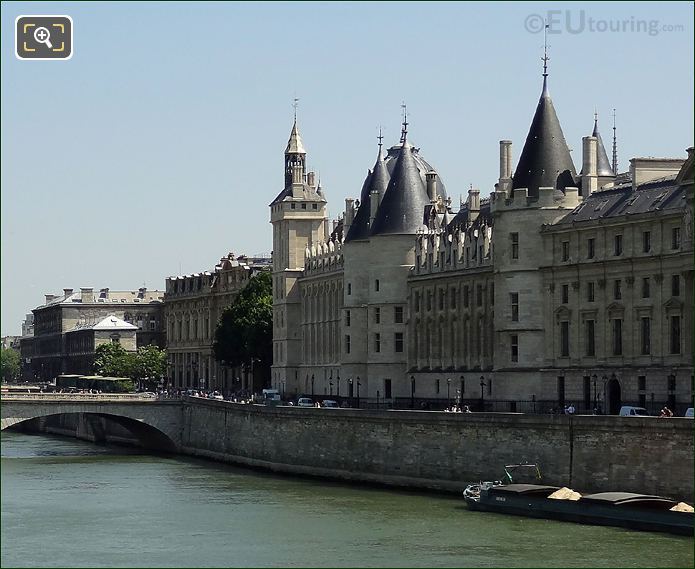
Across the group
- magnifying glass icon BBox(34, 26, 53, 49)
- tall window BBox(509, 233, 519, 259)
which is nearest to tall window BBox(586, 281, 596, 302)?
tall window BBox(509, 233, 519, 259)

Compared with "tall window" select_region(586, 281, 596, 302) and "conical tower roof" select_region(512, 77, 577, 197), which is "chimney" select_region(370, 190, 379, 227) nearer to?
"conical tower roof" select_region(512, 77, 577, 197)

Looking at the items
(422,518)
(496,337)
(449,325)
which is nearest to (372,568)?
(422,518)

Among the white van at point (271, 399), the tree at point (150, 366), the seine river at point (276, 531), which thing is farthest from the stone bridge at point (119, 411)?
the tree at point (150, 366)

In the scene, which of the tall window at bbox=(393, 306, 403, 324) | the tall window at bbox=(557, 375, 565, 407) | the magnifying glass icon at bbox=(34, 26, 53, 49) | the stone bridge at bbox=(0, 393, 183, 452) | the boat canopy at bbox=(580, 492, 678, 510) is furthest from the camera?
the stone bridge at bbox=(0, 393, 183, 452)

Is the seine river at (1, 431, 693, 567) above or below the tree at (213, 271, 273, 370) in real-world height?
below

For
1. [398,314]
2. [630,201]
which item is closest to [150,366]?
[398,314]

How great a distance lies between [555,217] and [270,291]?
59.3 metres

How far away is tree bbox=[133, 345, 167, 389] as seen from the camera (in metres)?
181

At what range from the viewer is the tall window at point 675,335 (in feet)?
268

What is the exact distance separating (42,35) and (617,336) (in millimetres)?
52894

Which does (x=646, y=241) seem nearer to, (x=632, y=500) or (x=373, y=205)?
(x=632, y=500)

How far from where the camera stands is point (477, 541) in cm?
6272

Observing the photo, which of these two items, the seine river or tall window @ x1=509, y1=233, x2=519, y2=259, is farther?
tall window @ x1=509, y1=233, x2=519, y2=259

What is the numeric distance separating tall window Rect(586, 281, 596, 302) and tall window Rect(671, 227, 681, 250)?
620 cm
